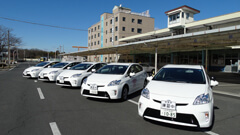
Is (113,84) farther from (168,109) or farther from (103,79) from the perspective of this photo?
(168,109)

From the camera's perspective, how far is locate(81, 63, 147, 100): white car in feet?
17.9

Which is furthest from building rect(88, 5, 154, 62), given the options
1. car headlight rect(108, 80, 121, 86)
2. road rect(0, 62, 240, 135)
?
road rect(0, 62, 240, 135)

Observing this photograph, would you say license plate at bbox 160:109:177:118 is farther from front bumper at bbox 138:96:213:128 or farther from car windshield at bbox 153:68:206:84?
car windshield at bbox 153:68:206:84

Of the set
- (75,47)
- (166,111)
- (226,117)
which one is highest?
(75,47)

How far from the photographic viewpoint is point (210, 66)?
1033 inches

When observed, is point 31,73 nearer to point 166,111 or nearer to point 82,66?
point 82,66

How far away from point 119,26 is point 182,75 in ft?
138

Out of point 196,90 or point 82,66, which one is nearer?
point 196,90

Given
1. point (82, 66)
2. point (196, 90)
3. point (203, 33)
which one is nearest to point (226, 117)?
point (196, 90)

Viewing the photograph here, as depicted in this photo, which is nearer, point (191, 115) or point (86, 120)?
point (191, 115)

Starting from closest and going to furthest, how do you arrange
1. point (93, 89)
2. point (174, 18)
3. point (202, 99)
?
point (202, 99) → point (93, 89) → point (174, 18)

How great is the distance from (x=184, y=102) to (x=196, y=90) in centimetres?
62

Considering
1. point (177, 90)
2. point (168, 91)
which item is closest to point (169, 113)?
point (168, 91)

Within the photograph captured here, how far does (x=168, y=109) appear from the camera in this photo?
329cm
